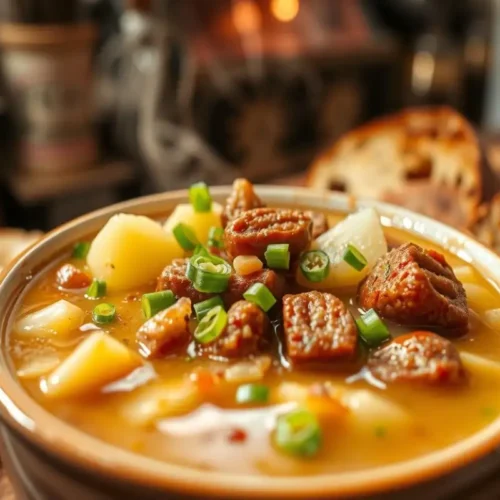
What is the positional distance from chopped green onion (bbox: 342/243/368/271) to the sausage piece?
162 millimetres

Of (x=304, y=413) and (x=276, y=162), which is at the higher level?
(x=304, y=413)

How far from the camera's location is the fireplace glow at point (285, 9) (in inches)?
193

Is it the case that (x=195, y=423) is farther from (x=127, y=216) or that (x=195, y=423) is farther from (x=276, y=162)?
(x=276, y=162)

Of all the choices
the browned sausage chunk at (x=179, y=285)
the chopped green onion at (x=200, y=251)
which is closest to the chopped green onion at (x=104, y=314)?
the browned sausage chunk at (x=179, y=285)

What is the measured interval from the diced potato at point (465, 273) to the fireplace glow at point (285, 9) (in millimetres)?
3584

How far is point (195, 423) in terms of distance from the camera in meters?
1.20

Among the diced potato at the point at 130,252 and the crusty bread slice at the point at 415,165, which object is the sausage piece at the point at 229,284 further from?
the crusty bread slice at the point at 415,165

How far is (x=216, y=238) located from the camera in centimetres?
173

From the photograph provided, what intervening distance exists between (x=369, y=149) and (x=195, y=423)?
8.61 ft

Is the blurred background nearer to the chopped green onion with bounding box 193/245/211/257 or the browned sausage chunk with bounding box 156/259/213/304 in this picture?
the chopped green onion with bounding box 193/245/211/257

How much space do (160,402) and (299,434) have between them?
0.87ft

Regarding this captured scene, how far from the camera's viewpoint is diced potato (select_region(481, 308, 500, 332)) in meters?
1.53

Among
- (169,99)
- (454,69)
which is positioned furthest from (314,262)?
(454,69)

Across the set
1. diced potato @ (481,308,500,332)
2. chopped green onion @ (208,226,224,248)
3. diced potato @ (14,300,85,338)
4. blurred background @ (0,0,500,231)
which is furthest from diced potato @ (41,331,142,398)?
blurred background @ (0,0,500,231)
